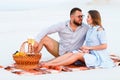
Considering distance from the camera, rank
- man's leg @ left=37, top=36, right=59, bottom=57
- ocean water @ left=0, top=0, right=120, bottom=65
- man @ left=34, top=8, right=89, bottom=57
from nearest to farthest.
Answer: man @ left=34, top=8, right=89, bottom=57 < man's leg @ left=37, top=36, right=59, bottom=57 < ocean water @ left=0, top=0, right=120, bottom=65

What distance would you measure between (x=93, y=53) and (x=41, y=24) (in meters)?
5.80

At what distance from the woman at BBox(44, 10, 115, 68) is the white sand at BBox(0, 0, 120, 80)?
0.18 metres

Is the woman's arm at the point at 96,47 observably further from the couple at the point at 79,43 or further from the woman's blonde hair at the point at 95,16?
the woman's blonde hair at the point at 95,16

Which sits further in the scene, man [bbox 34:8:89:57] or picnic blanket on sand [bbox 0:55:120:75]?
man [bbox 34:8:89:57]

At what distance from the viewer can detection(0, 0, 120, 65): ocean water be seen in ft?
27.8

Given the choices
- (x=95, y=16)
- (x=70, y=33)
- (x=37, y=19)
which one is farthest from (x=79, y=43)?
(x=37, y=19)

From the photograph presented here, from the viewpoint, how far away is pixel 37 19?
13.4 meters

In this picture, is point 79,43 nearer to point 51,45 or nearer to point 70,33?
point 70,33

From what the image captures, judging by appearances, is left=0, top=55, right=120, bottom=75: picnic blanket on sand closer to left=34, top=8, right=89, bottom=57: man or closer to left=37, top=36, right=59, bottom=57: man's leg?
left=34, top=8, right=89, bottom=57: man

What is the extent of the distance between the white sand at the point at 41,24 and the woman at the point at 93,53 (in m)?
0.18

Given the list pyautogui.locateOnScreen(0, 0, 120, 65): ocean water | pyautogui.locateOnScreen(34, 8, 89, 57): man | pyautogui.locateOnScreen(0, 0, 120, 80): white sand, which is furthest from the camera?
pyautogui.locateOnScreen(0, 0, 120, 65): ocean water

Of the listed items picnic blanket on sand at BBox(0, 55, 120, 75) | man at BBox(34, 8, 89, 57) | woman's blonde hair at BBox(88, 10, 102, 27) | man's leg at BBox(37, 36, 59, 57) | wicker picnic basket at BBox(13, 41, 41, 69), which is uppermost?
woman's blonde hair at BBox(88, 10, 102, 27)

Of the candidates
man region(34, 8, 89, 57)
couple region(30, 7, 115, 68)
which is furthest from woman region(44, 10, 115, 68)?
man region(34, 8, 89, 57)

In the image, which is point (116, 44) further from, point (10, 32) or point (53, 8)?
point (53, 8)
